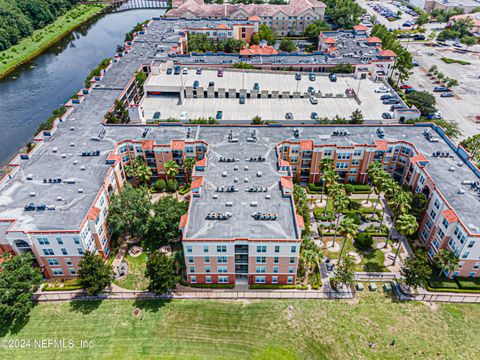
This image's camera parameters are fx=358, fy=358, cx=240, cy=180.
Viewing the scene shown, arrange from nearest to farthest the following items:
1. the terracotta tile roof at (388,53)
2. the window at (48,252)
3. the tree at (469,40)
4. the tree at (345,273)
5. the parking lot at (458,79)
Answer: the tree at (345,273) < the window at (48,252) < the parking lot at (458,79) < the terracotta tile roof at (388,53) < the tree at (469,40)

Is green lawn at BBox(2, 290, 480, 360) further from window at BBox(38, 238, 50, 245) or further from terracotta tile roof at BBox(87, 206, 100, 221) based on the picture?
terracotta tile roof at BBox(87, 206, 100, 221)

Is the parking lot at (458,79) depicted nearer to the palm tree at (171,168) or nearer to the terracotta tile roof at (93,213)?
the palm tree at (171,168)

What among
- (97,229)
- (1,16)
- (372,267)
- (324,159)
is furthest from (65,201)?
(1,16)

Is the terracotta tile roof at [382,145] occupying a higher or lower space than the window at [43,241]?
higher

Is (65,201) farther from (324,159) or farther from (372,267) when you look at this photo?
(372,267)

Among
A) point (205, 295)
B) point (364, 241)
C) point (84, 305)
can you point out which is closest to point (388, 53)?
point (364, 241)

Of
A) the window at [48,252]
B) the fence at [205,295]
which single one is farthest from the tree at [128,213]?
the fence at [205,295]
